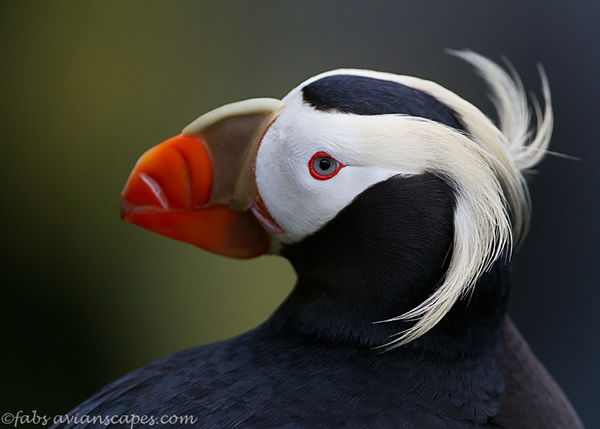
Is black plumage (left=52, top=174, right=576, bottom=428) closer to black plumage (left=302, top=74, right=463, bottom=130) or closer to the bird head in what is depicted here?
the bird head

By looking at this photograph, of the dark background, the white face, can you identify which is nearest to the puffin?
the white face

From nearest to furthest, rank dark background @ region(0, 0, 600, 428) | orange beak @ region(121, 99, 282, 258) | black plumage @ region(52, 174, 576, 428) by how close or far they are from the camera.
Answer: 1. black plumage @ region(52, 174, 576, 428)
2. orange beak @ region(121, 99, 282, 258)
3. dark background @ region(0, 0, 600, 428)

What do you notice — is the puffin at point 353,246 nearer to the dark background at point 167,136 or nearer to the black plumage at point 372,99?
the black plumage at point 372,99

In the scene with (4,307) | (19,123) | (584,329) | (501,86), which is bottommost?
(584,329)

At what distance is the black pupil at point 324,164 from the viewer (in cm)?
127

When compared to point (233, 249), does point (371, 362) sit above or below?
below

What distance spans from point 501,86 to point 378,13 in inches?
83.3

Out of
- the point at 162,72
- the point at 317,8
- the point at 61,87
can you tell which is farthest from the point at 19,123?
the point at 317,8

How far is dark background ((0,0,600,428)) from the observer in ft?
10.2

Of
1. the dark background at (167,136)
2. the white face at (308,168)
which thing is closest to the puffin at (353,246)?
the white face at (308,168)

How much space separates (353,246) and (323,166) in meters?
0.18

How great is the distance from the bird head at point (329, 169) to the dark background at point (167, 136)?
1911 millimetres

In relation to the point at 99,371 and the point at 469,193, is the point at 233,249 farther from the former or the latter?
the point at 99,371

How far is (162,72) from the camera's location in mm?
3377
